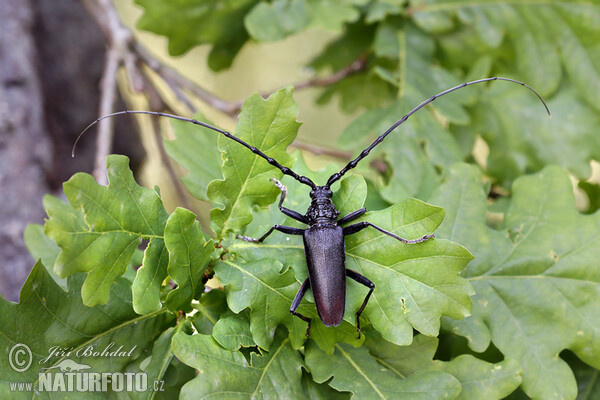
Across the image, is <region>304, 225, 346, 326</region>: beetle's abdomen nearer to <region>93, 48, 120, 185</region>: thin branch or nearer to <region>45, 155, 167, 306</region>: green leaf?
<region>45, 155, 167, 306</region>: green leaf

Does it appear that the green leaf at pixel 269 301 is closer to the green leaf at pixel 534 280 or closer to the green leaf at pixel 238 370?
the green leaf at pixel 238 370

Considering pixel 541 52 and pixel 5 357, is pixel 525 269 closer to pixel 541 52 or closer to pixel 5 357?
pixel 541 52

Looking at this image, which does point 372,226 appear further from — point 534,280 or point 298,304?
point 534,280

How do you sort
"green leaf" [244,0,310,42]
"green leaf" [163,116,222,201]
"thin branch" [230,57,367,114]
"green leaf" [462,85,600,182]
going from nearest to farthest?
1. "green leaf" [163,116,222,201]
2. "green leaf" [244,0,310,42]
3. "green leaf" [462,85,600,182]
4. "thin branch" [230,57,367,114]

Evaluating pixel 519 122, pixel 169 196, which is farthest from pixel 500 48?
pixel 169 196

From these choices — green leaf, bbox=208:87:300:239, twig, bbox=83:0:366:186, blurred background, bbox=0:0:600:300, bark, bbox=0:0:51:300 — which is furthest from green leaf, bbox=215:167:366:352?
bark, bbox=0:0:51:300

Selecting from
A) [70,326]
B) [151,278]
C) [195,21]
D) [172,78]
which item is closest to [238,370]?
[151,278]

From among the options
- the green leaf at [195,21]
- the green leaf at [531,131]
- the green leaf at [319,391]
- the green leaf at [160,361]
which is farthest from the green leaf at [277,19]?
the green leaf at [319,391]
